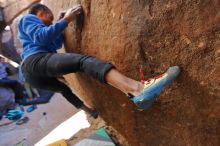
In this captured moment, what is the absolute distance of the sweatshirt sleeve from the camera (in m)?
2.41

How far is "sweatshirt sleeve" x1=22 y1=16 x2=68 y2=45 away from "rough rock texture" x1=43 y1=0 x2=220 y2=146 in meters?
0.19

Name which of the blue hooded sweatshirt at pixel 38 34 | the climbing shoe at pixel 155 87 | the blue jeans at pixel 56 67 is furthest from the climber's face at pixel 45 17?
the climbing shoe at pixel 155 87

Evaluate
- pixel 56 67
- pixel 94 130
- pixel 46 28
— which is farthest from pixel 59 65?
pixel 94 130

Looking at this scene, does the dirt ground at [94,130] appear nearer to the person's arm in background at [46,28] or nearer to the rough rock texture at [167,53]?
the rough rock texture at [167,53]

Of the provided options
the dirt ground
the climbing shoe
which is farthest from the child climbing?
the dirt ground

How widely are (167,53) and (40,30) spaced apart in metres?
1.17

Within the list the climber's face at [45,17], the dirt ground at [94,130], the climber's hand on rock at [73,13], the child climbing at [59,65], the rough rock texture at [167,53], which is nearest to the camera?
the rough rock texture at [167,53]

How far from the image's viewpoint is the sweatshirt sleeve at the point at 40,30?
2.41m

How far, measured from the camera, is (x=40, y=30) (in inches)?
96.3

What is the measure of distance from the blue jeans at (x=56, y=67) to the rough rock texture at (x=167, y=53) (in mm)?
195

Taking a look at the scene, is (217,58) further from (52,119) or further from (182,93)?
(52,119)

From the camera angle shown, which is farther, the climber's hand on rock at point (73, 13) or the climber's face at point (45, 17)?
the climber's face at point (45, 17)

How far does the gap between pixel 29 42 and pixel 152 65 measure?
1279 mm

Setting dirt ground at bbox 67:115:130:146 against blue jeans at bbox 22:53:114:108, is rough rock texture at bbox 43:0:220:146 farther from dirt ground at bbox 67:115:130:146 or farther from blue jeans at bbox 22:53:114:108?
dirt ground at bbox 67:115:130:146
